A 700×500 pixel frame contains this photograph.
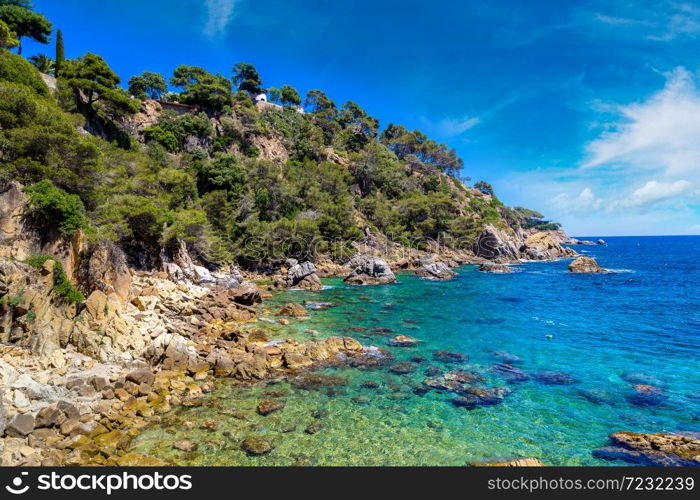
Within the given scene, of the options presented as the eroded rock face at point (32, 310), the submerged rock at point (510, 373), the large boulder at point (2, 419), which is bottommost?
Answer: the submerged rock at point (510, 373)

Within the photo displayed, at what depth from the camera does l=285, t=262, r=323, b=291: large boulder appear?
3791cm

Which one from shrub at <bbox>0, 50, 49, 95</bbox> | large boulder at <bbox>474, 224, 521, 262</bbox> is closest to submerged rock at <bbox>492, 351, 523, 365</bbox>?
shrub at <bbox>0, 50, 49, 95</bbox>

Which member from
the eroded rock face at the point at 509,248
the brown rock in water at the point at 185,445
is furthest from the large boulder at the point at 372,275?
the eroded rock face at the point at 509,248

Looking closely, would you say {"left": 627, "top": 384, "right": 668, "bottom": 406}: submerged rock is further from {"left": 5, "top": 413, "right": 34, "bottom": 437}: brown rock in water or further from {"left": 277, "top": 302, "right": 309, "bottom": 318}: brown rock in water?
{"left": 5, "top": 413, "right": 34, "bottom": 437}: brown rock in water

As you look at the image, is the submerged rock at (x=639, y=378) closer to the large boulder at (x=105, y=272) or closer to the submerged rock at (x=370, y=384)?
the submerged rock at (x=370, y=384)

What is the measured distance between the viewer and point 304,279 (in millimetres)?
38594

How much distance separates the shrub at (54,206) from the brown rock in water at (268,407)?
12631mm

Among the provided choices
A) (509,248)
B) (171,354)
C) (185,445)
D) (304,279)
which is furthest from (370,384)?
(509,248)

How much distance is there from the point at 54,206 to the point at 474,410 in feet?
65.8

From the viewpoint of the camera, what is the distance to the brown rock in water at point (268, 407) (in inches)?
473

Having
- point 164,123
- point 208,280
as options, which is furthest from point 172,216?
point 164,123

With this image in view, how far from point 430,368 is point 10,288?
1710 centimetres

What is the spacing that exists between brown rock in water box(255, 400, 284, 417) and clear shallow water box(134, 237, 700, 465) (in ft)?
0.96
